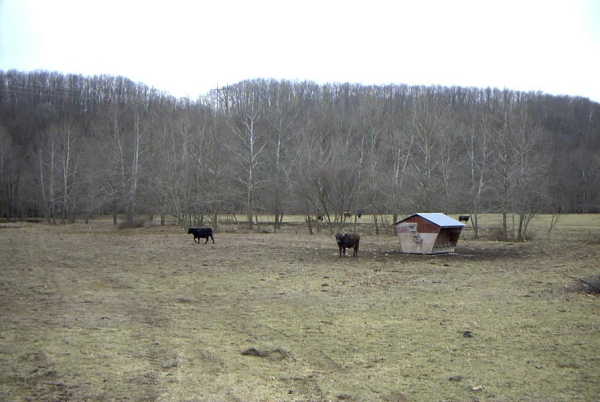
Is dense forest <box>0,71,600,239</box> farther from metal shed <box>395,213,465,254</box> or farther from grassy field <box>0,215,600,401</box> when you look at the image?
grassy field <box>0,215,600,401</box>

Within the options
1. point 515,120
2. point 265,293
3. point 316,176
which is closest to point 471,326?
point 265,293

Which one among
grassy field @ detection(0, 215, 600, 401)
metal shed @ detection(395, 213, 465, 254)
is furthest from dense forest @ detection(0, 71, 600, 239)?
grassy field @ detection(0, 215, 600, 401)

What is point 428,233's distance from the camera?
18.8m

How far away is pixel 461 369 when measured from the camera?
238 inches

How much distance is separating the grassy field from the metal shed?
3953mm

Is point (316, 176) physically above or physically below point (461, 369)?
above

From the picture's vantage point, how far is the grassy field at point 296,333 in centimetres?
545

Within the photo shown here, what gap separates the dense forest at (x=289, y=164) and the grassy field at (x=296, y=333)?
17869mm

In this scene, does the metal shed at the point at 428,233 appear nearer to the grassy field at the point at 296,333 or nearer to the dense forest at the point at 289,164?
the grassy field at the point at 296,333

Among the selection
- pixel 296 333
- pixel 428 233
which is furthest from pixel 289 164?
pixel 296 333

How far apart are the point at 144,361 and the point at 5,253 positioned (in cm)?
1384

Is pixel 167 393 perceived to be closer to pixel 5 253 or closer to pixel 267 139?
pixel 5 253

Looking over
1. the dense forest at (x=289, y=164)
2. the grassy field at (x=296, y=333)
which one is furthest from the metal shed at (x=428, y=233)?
the dense forest at (x=289, y=164)

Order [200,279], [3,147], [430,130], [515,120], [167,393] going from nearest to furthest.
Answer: [167,393], [200,279], [515,120], [430,130], [3,147]
